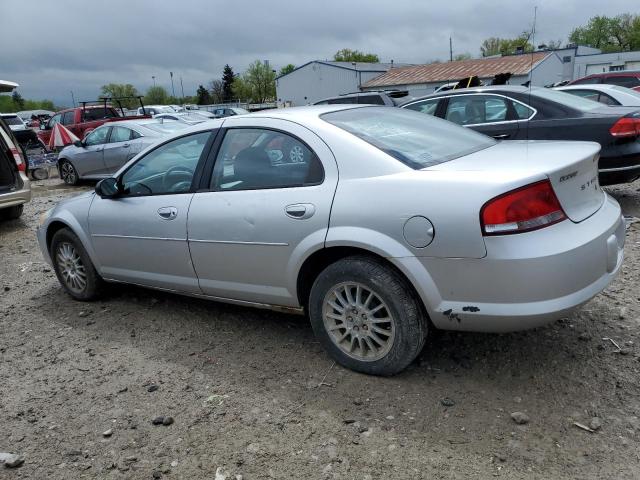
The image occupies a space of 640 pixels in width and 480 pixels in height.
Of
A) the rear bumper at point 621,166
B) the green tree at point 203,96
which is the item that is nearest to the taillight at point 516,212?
the rear bumper at point 621,166

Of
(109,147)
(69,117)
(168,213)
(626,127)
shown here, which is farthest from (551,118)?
(69,117)

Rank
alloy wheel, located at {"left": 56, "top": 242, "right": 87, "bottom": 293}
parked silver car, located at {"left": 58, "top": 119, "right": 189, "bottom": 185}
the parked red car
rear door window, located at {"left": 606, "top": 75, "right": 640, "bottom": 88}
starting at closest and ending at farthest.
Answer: alloy wheel, located at {"left": 56, "top": 242, "right": 87, "bottom": 293}
parked silver car, located at {"left": 58, "top": 119, "right": 189, "bottom": 185}
the parked red car
rear door window, located at {"left": 606, "top": 75, "right": 640, "bottom": 88}

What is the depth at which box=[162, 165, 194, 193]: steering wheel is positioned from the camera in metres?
3.91

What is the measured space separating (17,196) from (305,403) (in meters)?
7.04

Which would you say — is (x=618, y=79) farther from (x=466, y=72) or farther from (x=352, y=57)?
(x=352, y=57)

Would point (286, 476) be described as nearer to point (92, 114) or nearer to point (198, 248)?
point (198, 248)

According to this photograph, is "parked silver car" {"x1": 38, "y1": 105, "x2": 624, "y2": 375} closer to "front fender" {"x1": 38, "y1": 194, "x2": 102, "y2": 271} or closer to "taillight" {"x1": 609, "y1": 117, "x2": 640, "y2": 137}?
"front fender" {"x1": 38, "y1": 194, "x2": 102, "y2": 271}

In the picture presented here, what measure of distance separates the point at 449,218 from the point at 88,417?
2.29 metres

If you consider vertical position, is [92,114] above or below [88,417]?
above

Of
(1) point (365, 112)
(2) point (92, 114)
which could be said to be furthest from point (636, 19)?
(1) point (365, 112)

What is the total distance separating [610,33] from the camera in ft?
288

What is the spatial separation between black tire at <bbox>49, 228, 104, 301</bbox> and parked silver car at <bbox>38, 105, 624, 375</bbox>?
0.60 meters

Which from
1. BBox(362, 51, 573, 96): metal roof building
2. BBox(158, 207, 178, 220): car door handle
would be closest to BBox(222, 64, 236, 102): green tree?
BBox(362, 51, 573, 96): metal roof building

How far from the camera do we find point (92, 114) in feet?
59.2
